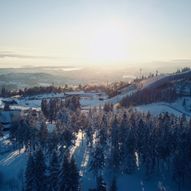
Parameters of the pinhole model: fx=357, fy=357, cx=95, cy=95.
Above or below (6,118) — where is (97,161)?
above

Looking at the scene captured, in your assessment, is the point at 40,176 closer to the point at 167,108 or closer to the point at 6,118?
the point at 6,118

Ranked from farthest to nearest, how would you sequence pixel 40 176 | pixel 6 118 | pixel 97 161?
pixel 6 118 < pixel 97 161 < pixel 40 176

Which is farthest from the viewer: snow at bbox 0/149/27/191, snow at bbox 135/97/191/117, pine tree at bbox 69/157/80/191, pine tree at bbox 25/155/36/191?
snow at bbox 135/97/191/117

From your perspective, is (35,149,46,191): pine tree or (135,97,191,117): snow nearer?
(35,149,46,191): pine tree

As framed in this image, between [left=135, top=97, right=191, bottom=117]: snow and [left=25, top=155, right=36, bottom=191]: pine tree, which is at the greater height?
[left=25, top=155, right=36, bottom=191]: pine tree

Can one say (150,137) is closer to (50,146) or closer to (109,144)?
(109,144)

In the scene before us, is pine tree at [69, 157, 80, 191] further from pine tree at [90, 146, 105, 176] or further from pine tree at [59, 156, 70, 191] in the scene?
pine tree at [90, 146, 105, 176]

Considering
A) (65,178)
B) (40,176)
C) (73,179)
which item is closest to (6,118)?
(40,176)

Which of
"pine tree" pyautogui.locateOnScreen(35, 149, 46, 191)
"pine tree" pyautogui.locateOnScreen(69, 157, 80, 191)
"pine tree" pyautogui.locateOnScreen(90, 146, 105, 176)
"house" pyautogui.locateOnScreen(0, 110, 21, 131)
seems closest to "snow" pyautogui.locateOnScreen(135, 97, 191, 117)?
"house" pyautogui.locateOnScreen(0, 110, 21, 131)

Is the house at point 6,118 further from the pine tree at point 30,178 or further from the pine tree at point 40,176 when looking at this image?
the pine tree at point 30,178

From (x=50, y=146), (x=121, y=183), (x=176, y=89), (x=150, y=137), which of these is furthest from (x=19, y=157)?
(x=176, y=89)

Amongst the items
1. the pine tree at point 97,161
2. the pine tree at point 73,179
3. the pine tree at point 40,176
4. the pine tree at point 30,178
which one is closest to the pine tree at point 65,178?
the pine tree at point 73,179

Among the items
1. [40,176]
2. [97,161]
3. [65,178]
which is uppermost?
[65,178]
